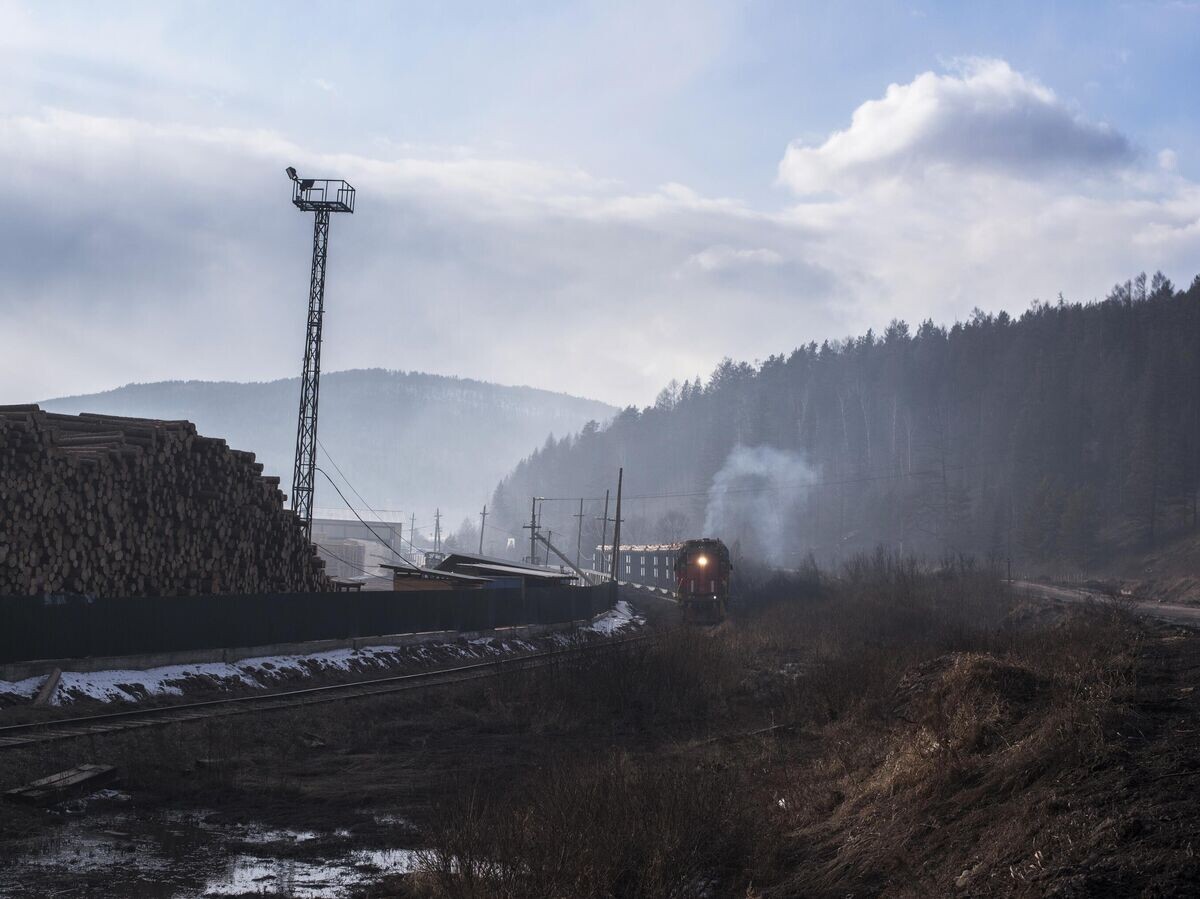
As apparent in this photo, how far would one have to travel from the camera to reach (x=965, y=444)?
345ft

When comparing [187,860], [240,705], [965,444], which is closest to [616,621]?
[240,705]

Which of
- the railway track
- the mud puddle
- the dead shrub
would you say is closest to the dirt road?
the railway track

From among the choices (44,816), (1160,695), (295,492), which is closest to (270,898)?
(44,816)

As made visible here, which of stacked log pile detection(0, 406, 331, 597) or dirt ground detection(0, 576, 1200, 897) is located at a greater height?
stacked log pile detection(0, 406, 331, 597)

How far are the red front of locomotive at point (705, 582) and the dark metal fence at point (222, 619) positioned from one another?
13526mm

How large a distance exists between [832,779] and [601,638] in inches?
929

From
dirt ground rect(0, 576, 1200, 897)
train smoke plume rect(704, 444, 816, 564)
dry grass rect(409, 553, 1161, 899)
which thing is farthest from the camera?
train smoke plume rect(704, 444, 816, 564)

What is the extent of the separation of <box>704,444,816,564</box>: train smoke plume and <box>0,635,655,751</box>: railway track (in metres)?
81.2

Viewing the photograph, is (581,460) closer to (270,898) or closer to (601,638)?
(601,638)

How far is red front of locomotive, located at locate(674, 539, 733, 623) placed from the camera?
4759 cm

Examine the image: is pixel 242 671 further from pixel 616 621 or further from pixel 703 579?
pixel 703 579

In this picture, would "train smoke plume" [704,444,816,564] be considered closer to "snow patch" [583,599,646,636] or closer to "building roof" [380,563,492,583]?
"snow patch" [583,599,646,636]

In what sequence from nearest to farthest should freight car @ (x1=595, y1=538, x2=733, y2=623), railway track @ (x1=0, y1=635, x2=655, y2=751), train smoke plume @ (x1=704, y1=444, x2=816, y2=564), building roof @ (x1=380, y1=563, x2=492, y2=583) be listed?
railway track @ (x1=0, y1=635, x2=655, y2=751) → building roof @ (x1=380, y1=563, x2=492, y2=583) → freight car @ (x1=595, y1=538, x2=733, y2=623) → train smoke plume @ (x1=704, y1=444, x2=816, y2=564)

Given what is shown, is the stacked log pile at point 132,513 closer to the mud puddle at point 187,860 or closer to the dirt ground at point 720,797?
the dirt ground at point 720,797
